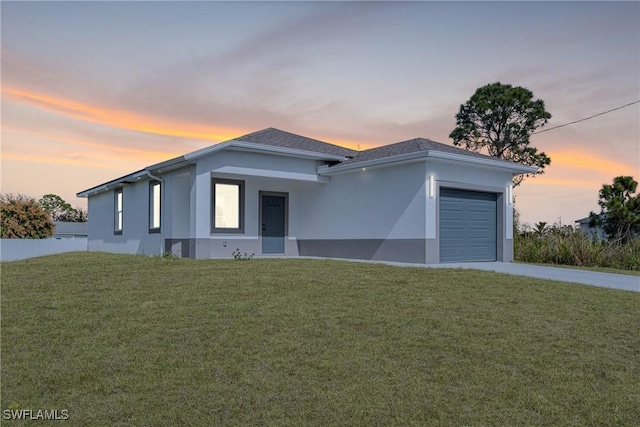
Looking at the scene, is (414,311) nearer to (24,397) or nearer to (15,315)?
(24,397)

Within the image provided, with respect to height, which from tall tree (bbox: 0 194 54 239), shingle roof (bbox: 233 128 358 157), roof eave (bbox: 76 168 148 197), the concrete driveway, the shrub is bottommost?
the concrete driveway

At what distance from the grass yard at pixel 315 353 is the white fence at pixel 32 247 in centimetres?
1853

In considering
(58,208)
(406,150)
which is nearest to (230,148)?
(406,150)

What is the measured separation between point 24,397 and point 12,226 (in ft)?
105

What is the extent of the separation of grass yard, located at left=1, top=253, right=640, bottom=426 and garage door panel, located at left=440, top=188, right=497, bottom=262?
5.19 m

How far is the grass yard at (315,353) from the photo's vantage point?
15.0 feet

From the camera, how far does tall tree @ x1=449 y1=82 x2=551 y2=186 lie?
1283 inches

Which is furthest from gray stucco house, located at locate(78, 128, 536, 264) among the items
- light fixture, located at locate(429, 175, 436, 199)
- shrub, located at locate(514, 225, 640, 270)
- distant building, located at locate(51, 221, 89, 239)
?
Answer: distant building, located at locate(51, 221, 89, 239)

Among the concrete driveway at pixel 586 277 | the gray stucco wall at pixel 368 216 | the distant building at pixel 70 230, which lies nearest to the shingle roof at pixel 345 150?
the gray stucco wall at pixel 368 216

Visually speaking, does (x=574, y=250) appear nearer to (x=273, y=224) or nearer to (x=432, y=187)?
(x=432, y=187)

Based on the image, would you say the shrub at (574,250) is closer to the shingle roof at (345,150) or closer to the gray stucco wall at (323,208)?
the gray stucco wall at (323,208)

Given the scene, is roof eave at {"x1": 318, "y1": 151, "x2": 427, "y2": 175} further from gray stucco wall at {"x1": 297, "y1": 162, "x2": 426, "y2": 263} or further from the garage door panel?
the garage door panel

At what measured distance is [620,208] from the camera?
2577 centimetres

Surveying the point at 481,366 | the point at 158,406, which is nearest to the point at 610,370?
the point at 481,366
